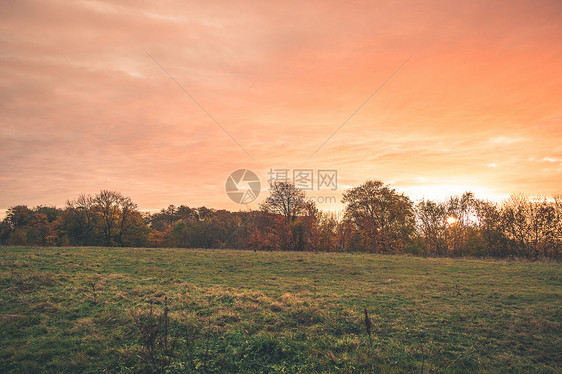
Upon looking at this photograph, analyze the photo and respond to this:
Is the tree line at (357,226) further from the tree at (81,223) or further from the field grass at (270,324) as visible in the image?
the field grass at (270,324)

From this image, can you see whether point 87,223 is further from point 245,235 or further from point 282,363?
point 282,363

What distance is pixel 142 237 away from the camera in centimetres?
6238

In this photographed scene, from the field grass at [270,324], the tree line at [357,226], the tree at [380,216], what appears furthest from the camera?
the tree at [380,216]

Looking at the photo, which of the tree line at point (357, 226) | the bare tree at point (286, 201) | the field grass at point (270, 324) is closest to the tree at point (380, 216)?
the tree line at point (357, 226)

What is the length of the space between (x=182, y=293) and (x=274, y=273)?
330 inches

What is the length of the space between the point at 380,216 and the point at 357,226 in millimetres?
4301

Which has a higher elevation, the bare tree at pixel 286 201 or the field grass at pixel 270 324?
the bare tree at pixel 286 201

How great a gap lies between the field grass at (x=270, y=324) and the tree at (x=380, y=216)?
29291 mm

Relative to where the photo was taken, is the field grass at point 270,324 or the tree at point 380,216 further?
the tree at point 380,216

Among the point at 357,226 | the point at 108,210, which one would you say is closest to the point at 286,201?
the point at 357,226

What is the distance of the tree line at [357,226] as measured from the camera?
4147 centimetres

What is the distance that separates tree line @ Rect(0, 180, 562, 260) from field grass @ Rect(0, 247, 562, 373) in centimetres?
2995

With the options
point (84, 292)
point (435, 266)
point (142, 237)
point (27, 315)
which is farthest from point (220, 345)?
point (142, 237)

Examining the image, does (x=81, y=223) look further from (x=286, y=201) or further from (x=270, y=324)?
(x=270, y=324)
